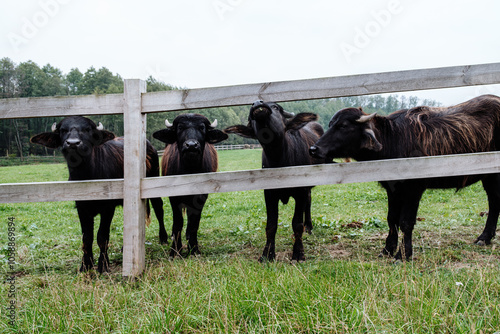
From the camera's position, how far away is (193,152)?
16.8 feet

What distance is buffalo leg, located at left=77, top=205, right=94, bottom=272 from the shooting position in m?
4.77

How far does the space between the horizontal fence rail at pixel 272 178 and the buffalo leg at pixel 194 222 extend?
5.58 ft

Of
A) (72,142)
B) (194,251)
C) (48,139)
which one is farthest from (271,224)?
(48,139)

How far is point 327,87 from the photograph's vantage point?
371 cm

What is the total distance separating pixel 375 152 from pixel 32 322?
13.9ft

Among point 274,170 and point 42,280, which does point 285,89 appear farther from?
point 42,280

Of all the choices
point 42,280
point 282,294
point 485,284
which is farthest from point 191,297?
point 485,284

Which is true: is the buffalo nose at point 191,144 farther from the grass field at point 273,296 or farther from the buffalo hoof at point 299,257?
the buffalo hoof at point 299,257

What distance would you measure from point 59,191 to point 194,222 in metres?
2.14

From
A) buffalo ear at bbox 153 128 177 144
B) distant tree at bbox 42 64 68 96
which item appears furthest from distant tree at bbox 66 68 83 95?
buffalo ear at bbox 153 128 177 144

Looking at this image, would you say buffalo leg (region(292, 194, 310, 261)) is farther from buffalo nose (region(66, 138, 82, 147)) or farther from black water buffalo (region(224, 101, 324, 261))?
buffalo nose (region(66, 138, 82, 147))

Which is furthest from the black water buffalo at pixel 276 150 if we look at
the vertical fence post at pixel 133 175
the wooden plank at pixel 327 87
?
the vertical fence post at pixel 133 175

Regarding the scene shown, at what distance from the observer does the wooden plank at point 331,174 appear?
144 inches

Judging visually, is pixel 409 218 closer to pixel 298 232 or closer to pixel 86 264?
pixel 298 232
